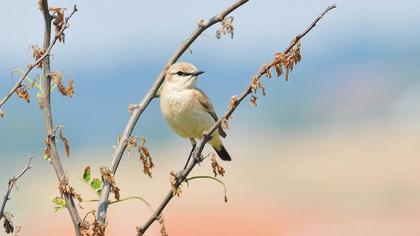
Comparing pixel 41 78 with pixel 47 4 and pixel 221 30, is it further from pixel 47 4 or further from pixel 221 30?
pixel 221 30

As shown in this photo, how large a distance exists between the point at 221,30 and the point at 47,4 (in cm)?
54

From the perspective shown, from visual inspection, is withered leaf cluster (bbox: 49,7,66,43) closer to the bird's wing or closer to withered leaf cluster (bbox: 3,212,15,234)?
withered leaf cluster (bbox: 3,212,15,234)

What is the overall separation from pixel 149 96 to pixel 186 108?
291cm

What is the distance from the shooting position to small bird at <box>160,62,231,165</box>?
4.89m

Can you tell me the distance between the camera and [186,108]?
4.96m

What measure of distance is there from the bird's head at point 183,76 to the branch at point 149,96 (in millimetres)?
3069

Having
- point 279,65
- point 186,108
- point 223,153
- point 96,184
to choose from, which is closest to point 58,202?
point 96,184

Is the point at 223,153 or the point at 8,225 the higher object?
the point at 223,153

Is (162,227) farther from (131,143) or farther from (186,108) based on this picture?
(186,108)

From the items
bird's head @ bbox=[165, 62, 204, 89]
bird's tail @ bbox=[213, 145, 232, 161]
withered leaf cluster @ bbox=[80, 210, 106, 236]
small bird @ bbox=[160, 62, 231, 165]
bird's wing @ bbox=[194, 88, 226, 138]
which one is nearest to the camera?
withered leaf cluster @ bbox=[80, 210, 106, 236]

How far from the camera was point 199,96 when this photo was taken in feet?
16.7

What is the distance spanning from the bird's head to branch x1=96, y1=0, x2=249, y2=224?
307cm

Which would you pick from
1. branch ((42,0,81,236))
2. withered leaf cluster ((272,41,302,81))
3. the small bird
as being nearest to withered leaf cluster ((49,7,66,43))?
branch ((42,0,81,236))

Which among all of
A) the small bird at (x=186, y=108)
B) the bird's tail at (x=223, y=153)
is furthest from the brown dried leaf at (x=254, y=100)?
the bird's tail at (x=223, y=153)
